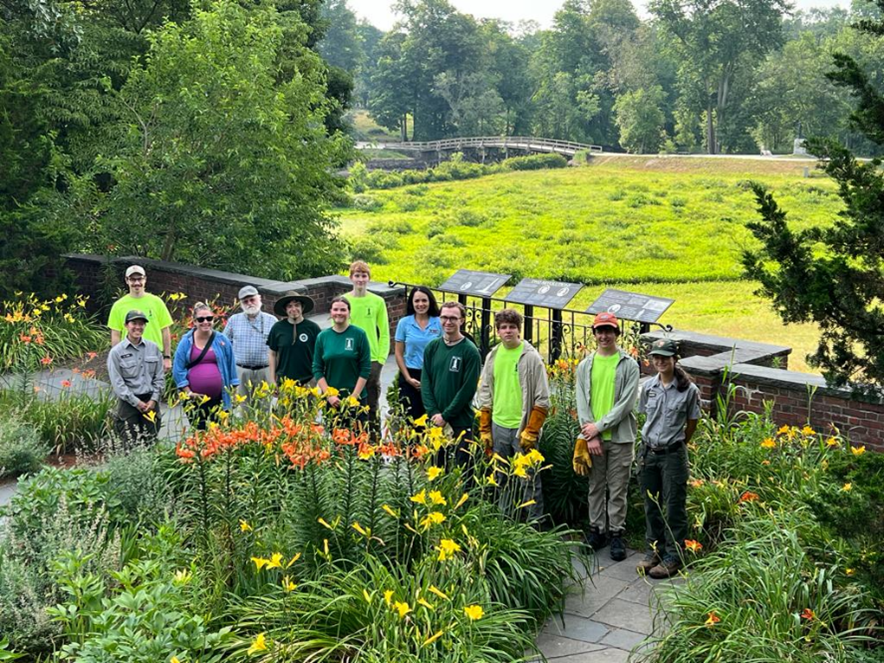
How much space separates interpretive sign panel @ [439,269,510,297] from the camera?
14.1 metres

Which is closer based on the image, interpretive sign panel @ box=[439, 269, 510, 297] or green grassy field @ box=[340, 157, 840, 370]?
interpretive sign panel @ box=[439, 269, 510, 297]

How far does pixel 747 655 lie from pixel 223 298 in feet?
37.0

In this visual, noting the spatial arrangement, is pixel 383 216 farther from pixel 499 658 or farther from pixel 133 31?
pixel 499 658

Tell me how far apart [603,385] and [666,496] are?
0.88 metres

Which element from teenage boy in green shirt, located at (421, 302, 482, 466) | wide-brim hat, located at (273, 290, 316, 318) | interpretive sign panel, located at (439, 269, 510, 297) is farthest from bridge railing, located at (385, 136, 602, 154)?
teenage boy in green shirt, located at (421, 302, 482, 466)

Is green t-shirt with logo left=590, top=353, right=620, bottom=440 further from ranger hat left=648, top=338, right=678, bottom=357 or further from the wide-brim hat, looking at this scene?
the wide-brim hat

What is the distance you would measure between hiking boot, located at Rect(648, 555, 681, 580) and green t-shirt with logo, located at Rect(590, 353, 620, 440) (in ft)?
3.05

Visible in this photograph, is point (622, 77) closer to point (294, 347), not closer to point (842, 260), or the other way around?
point (294, 347)

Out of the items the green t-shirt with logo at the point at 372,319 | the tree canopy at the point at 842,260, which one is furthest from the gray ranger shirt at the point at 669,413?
the green t-shirt with logo at the point at 372,319

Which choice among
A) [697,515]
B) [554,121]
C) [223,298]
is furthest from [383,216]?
[554,121]

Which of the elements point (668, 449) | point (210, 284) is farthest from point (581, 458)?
point (210, 284)

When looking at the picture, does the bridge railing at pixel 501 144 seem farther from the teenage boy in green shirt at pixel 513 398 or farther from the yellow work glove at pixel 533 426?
the yellow work glove at pixel 533 426

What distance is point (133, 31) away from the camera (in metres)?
19.6

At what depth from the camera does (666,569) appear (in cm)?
750
